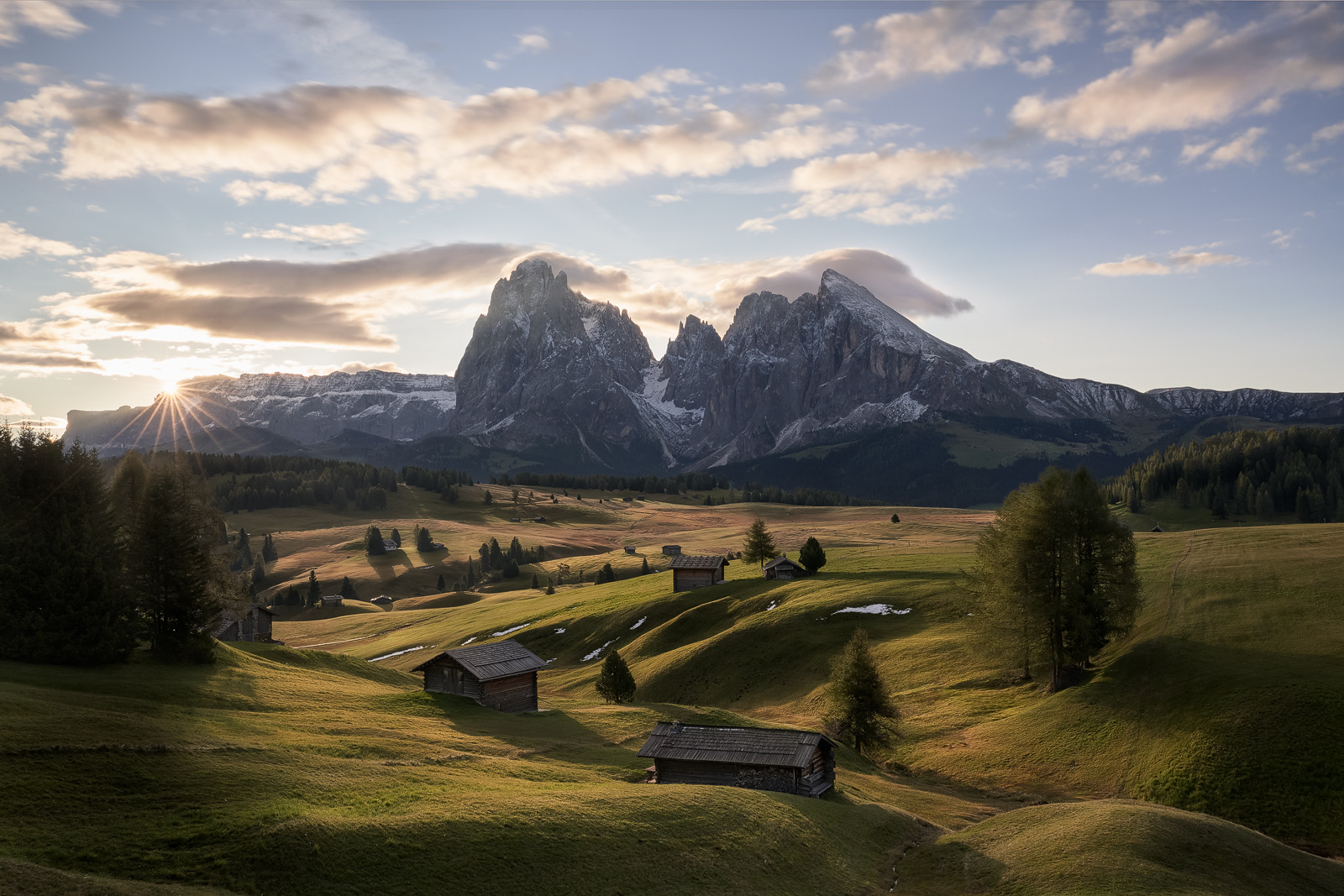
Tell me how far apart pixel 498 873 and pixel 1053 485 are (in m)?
49.0

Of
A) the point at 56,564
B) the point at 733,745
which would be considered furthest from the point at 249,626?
the point at 733,745

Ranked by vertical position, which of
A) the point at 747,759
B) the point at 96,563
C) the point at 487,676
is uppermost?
the point at 96,563

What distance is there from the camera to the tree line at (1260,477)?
167m

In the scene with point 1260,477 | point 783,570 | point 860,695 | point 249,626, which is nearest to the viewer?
point 860,695

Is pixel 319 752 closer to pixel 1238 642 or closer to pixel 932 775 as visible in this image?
pixel 932 775

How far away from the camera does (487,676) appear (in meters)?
53.8

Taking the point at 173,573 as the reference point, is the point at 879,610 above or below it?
below

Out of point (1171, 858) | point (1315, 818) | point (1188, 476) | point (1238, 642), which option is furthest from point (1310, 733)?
point (1188, 476)

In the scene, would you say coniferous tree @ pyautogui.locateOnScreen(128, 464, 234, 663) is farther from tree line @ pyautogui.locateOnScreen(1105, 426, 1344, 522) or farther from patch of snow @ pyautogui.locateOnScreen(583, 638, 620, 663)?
tree line @ pyautogui.locateOnScreen(1105, 426, 1344, 522)

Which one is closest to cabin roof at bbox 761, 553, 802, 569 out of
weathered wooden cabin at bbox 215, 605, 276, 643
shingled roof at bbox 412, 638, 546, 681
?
shingled roof at bbox 412, 638, 546, 681

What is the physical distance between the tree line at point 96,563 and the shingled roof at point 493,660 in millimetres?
15392

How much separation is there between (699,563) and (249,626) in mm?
53324

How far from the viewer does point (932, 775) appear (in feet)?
163

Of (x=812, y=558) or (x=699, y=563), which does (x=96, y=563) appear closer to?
(x=699, y=563)
